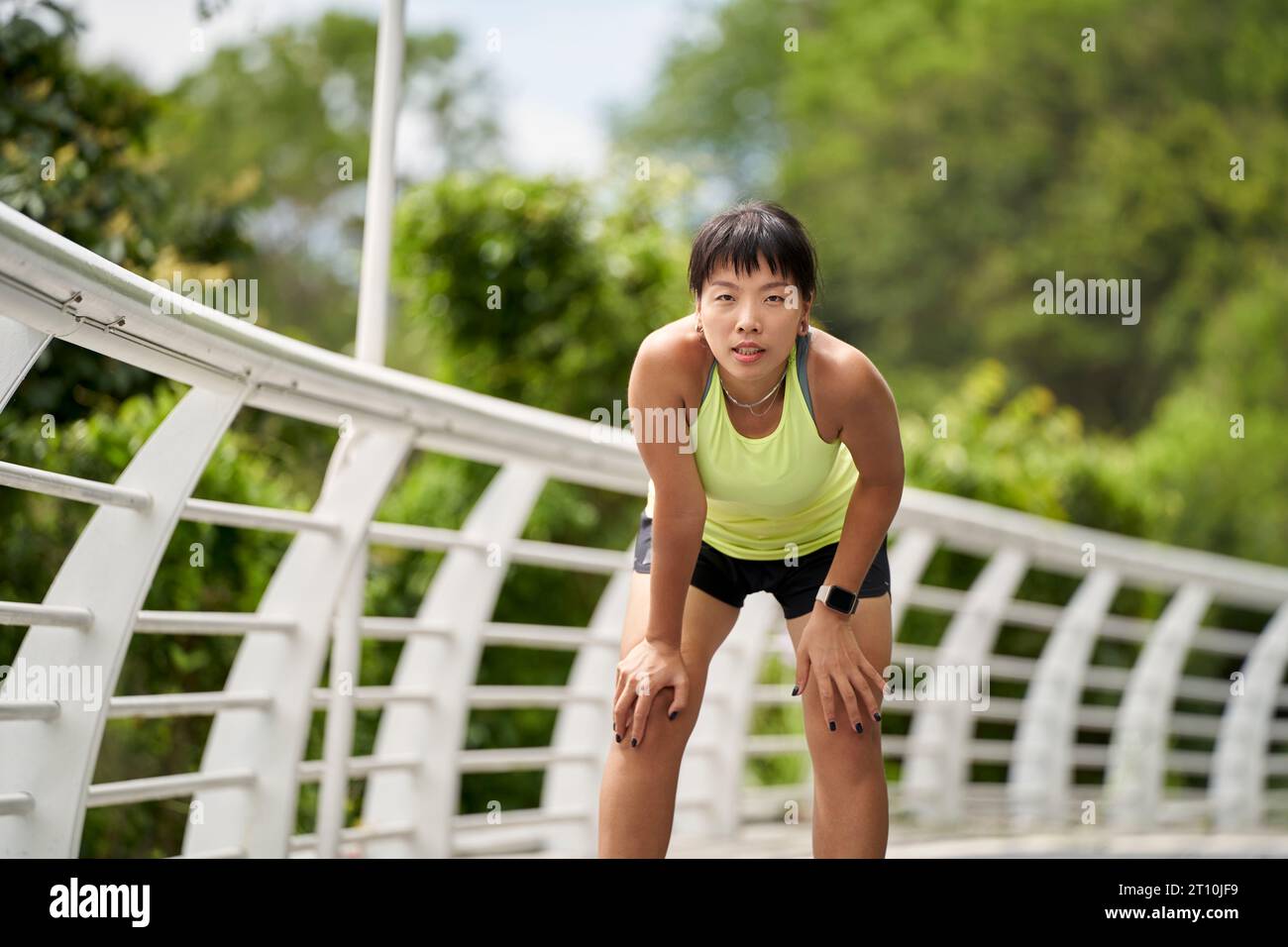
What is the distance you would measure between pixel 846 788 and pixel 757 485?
0.57 m

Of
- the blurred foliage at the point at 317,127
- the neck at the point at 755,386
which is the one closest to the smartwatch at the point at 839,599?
the neck at the point at 755,386

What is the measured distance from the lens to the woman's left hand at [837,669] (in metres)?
2.48

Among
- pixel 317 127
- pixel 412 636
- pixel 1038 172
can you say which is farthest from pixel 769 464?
pixel 317 127

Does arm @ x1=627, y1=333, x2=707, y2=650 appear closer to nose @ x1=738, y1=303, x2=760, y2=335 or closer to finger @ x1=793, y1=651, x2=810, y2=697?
nose @ x1=738, y1=303, x2=760, y2=335

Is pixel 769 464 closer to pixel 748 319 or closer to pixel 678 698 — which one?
pixel 748 319

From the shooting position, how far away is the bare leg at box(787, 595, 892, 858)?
8.25 feet

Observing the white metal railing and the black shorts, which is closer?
the white metal railing

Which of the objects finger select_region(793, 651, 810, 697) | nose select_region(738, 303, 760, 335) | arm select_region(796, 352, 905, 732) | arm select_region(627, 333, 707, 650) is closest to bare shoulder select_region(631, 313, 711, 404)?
arm select_region(627, 333, 707, 650)

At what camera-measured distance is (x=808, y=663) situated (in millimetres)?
2512

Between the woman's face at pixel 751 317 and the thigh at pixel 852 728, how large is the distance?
517 millimetres

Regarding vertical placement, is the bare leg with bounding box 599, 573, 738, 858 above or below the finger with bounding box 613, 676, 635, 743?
below
